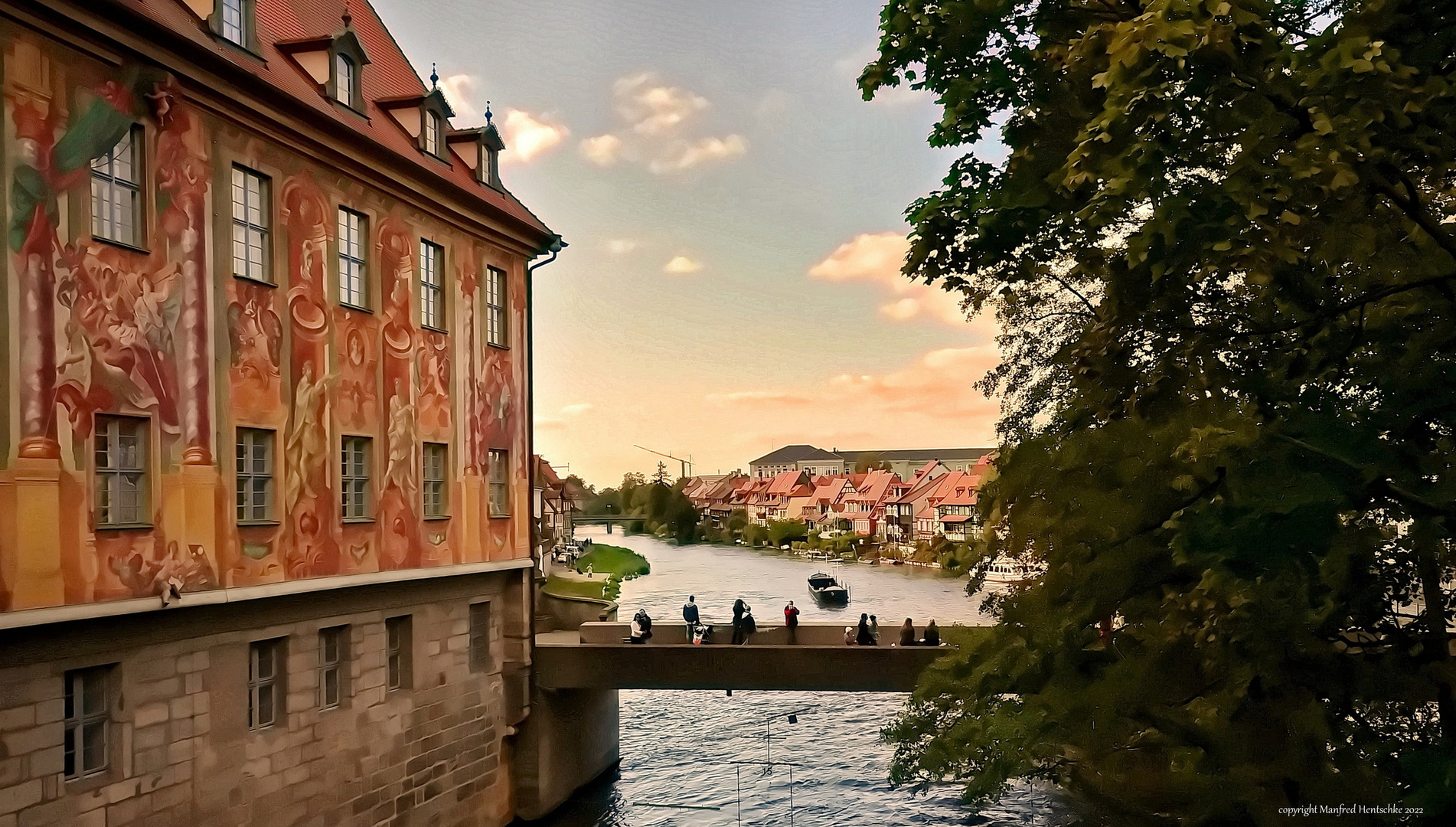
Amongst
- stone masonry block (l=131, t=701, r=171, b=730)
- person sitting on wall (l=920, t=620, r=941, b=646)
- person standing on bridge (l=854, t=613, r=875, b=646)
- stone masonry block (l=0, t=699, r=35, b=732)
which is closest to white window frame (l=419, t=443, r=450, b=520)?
stone masonry block (l=131, t=701, r=171, b=730)

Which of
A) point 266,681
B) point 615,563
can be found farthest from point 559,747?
point 615,563

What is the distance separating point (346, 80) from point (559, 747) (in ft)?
43.8

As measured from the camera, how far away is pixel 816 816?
23406 millimetres

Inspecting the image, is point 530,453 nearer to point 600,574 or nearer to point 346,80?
point 346,80

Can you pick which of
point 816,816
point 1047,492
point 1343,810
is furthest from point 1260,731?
point 816,816

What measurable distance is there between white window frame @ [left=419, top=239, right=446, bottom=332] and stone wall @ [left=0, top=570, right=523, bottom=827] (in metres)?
4.54

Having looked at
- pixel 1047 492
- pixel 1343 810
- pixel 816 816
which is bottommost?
pixel 816 816

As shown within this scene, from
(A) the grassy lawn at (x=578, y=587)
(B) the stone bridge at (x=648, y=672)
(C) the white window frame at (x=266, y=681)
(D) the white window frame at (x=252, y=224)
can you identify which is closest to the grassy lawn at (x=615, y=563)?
(A) the grassy lawn at (x=578, y=587)

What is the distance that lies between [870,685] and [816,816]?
3.84 meters

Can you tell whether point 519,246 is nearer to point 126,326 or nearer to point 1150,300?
point 126,326

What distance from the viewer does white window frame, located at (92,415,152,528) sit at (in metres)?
13.1

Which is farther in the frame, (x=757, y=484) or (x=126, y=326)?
(x=757, y=484)

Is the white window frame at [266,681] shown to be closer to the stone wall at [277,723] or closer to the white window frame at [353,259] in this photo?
the stone wall at [277,723]

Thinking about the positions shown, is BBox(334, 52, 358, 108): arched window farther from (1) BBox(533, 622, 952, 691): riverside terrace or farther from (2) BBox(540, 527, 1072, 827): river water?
(2) BBox(540, 527, 1072, 827): river water
